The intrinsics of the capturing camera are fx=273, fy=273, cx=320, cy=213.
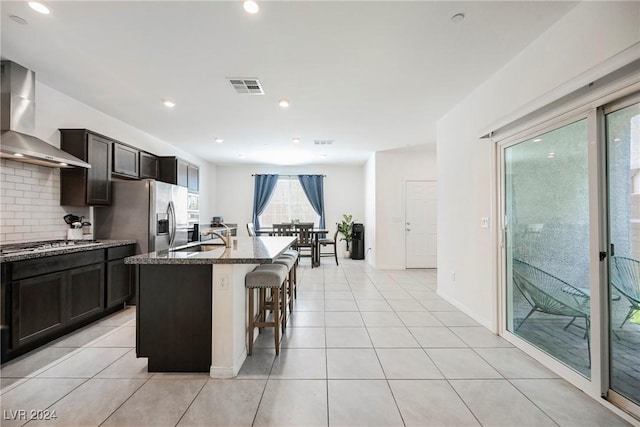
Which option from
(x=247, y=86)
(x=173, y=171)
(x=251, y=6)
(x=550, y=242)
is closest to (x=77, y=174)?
(x=173, y=171)

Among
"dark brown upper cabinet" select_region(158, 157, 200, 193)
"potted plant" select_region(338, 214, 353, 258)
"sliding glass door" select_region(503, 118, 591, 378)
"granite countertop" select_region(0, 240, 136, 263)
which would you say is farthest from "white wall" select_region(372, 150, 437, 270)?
"granite countertop" select_region(0, 240, 136, 263)

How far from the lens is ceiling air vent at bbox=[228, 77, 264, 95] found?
2.91 meters

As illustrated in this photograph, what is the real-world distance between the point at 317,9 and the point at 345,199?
6.22 meters

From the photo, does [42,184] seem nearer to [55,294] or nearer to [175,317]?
[55,294]

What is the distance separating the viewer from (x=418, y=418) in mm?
1635

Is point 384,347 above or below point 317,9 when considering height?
below

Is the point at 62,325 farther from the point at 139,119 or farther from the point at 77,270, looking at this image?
the point at 139,119

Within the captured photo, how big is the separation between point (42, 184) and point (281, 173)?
5358 millimetres

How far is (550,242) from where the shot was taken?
2244mm

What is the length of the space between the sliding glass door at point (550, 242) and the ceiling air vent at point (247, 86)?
2.71m

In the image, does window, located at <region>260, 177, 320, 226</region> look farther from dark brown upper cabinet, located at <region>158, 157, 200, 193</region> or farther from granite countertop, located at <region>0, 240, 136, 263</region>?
granite countertop, located at <region>0, 240, 136, 263</region>

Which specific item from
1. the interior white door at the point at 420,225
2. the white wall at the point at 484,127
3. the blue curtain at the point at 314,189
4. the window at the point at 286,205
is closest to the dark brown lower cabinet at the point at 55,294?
the white wall at the point at 484,127

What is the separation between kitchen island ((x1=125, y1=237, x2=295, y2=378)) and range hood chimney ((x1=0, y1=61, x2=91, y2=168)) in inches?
64.5

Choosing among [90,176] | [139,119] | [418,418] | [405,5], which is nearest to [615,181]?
[405,5]
